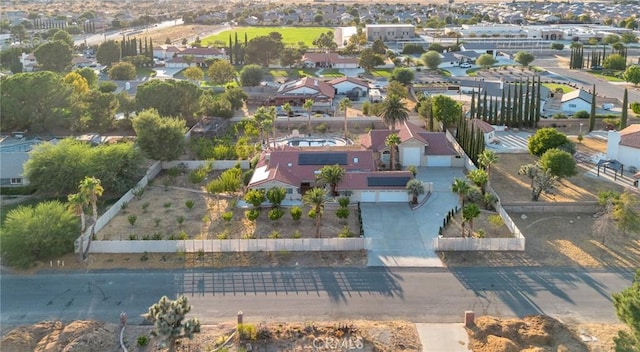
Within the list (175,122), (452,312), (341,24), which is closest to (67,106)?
(175,122)

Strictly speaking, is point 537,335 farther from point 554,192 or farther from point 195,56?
point 195,56

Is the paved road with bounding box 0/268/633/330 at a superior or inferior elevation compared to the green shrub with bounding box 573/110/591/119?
inferior

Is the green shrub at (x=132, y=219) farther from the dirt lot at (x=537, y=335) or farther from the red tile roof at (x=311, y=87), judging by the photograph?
the red tile roof at (x=311, y=87)

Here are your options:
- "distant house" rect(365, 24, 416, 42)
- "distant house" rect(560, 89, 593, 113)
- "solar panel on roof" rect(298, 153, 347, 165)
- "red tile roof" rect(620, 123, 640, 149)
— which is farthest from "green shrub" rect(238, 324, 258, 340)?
"distant house" rect(365, 24, 416, 42)

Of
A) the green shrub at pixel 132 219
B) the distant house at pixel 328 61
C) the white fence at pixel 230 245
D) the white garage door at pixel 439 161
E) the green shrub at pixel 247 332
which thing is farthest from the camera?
the distant house at pixel 328 61

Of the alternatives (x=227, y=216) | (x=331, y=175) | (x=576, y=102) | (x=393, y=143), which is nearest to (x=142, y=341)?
(x=227, y=216)

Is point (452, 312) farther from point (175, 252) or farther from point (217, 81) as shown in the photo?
point (217, 81)

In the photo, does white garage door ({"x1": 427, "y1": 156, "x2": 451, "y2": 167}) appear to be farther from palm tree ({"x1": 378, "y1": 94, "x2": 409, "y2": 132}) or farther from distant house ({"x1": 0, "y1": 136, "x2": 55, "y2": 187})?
distant house ({"x1": 0, "y1": 136, "x2": 55, "y2": 187})

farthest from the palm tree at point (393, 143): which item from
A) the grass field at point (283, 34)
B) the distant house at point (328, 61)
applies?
the grass field at point (283, 34)
